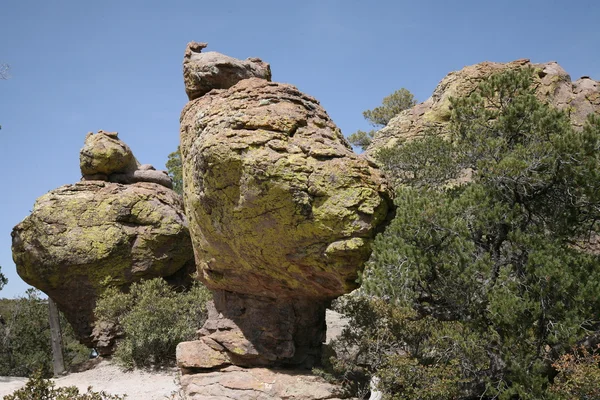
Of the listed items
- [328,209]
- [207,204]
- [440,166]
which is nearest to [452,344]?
[328,209]

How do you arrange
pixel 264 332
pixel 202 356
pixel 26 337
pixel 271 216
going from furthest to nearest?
A: pixel 26 337 < pixel 202 356 < pixel 264 332 < pixel 271 216

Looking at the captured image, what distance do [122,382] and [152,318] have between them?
80.0 inches

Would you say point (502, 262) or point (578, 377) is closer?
point (578, 377)

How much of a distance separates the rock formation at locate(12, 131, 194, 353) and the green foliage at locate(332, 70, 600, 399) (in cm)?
1020

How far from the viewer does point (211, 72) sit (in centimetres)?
1398

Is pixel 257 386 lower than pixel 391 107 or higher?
lower

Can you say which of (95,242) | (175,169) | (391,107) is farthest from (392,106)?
(95,242)

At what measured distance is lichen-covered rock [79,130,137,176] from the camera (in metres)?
20.0

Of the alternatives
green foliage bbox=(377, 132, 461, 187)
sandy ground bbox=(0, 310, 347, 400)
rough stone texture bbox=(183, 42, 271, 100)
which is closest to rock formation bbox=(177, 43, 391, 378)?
rough stone texture bbox=(183, 42, 271, 100)

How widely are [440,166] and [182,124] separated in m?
6.92

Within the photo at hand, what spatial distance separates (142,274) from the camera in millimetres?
18688

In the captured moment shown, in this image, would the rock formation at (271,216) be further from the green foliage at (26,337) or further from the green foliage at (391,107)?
the green foliage at (391,107)

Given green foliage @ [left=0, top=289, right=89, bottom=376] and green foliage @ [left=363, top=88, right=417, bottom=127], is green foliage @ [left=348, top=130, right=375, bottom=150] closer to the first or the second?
green foliage @ [left=363, top=88, right=417, bottom=127]

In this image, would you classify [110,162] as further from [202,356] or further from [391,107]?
[391,107]
